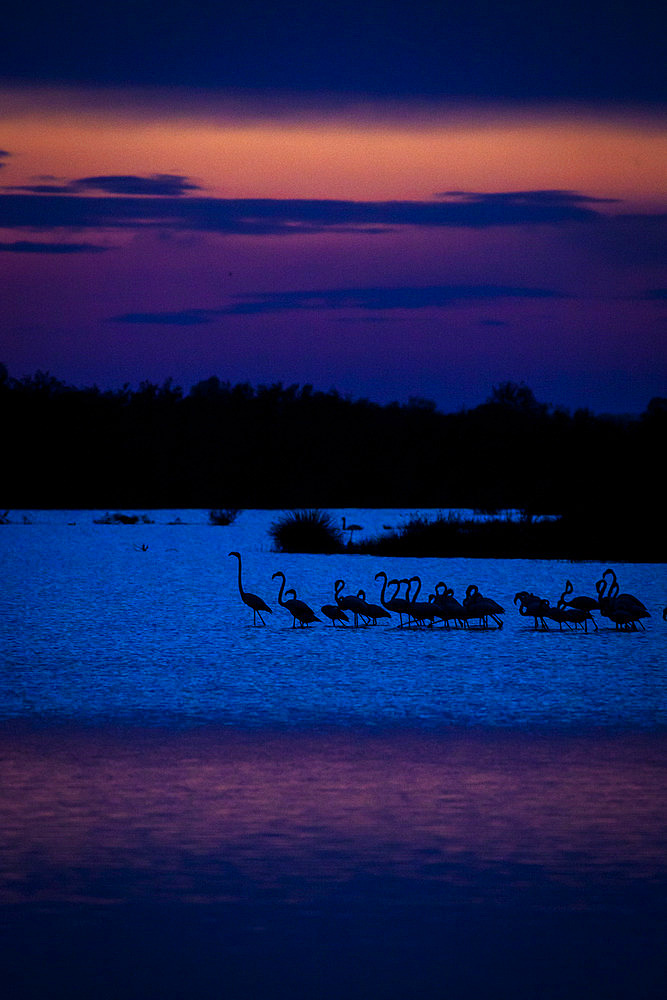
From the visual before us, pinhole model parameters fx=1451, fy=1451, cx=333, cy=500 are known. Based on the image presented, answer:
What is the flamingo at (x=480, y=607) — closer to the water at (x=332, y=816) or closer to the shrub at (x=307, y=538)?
the water at (x=332, y=816)

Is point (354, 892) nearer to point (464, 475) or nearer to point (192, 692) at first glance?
point (192, 692)

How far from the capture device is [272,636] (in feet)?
44.7

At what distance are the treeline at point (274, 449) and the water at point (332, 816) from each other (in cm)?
3476

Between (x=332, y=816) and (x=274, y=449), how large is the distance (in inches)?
2682

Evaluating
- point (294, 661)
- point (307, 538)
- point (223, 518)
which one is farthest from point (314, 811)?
point (223, 518)

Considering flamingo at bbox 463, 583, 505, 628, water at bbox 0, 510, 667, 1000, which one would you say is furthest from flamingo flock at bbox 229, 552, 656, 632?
water at bbox 0, 510, 667, 1000

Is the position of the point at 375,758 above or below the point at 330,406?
below

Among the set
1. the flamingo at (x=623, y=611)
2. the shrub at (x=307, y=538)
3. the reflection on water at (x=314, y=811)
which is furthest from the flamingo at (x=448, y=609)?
the shrub at (x=307, y=538)

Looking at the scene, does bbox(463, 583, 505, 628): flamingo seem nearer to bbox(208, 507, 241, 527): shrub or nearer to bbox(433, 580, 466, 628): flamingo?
bbox(433, 580, 466, 628): flamingo

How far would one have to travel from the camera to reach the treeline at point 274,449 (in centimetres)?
6209

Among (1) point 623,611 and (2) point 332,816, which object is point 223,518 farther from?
(2) point 332,816

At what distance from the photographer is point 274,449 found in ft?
243

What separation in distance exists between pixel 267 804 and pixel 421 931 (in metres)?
1.76

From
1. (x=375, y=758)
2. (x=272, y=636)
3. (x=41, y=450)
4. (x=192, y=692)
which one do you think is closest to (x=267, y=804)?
(x=375, y=758)
